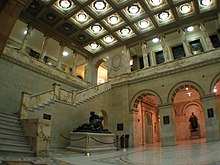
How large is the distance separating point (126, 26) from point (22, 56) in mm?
9358

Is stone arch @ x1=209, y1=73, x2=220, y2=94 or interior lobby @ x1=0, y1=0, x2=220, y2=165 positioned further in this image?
stone arch @ x1=209, y1=73, x2=220, y2=94

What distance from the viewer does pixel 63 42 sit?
57.9ft

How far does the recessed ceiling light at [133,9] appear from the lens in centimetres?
1398

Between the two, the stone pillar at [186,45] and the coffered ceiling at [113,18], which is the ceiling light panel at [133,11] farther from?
the stone pillar at [186,45]

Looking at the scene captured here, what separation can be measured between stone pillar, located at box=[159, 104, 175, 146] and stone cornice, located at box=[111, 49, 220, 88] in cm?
284

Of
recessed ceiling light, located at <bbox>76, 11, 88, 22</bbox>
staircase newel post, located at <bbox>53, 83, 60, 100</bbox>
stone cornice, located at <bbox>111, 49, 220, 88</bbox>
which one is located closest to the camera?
staircase newel post, located at <bbox>53, 83, 60, 100</bbox>

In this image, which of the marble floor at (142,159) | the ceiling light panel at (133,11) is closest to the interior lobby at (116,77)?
the ceiling light panel at (133,11)

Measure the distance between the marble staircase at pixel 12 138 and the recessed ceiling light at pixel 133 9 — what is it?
1162cm

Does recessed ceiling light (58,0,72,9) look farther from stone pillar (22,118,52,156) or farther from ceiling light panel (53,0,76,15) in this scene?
stone pillar (22,118,52,156)

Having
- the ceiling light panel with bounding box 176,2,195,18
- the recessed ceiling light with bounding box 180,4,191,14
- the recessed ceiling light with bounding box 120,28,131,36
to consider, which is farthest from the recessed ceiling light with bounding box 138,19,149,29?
the recessed ceiling light with bounding box 180,4,191,14

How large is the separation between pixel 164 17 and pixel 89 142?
40.6 ft

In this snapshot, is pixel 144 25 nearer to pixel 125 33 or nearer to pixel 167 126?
pixel 125 33

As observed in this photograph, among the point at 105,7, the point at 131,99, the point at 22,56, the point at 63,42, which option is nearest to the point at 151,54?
the point at 131,99

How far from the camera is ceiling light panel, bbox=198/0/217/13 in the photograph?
44.5 feet
